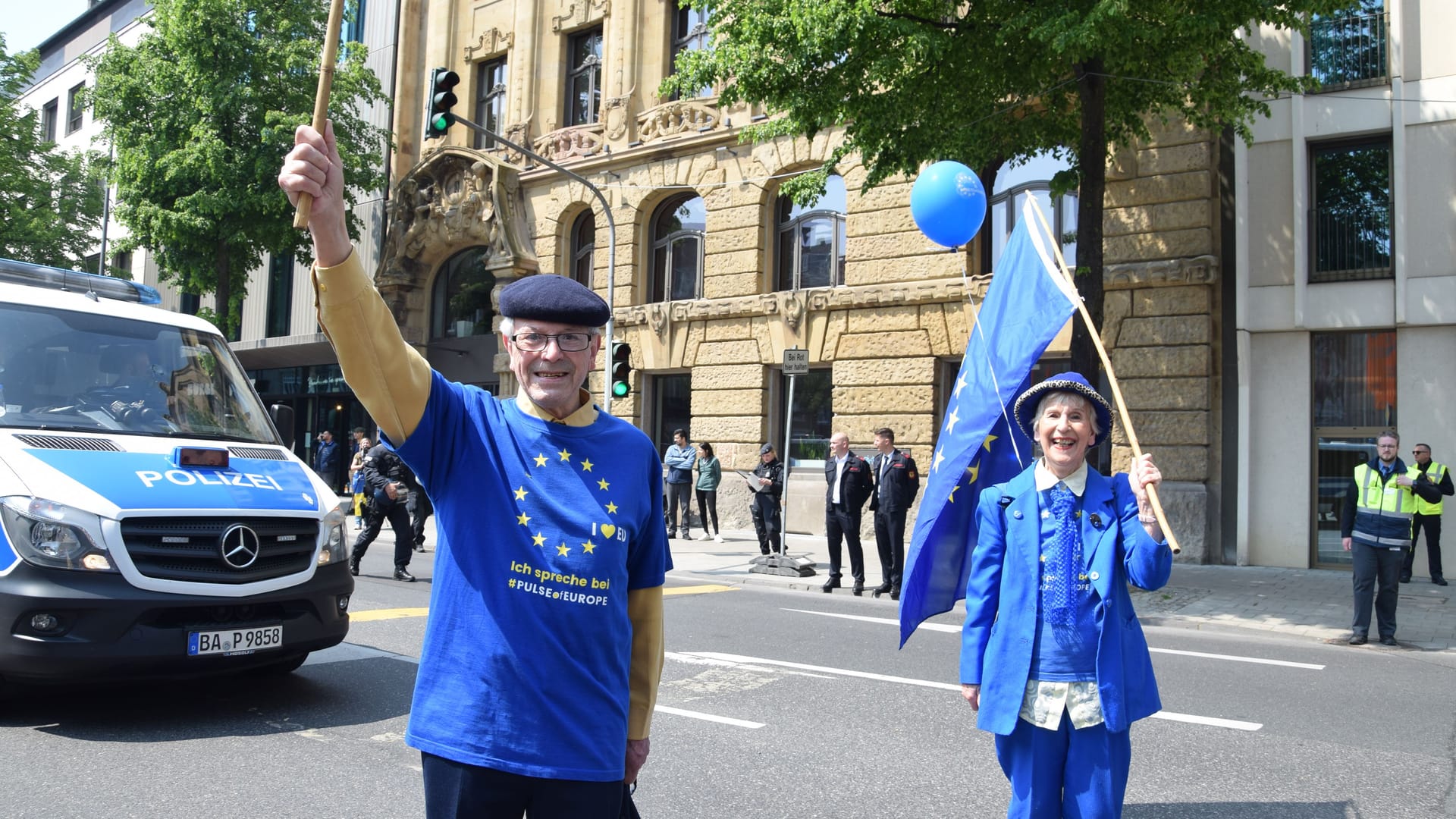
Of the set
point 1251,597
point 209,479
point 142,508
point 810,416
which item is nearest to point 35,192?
point 810,416

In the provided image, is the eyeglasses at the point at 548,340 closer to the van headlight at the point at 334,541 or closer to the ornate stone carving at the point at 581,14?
the van headlight at the point at 334,541

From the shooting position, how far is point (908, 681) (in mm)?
7445

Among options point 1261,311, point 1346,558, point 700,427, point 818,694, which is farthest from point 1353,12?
point 818,694

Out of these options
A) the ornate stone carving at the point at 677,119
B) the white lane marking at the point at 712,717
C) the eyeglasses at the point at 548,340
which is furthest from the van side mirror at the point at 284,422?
the ornate stone carving at the point at 677,119

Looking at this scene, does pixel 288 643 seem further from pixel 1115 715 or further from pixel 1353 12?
pixel 1353 12

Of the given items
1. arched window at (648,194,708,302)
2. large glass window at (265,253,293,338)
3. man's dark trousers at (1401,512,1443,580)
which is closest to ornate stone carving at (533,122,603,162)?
arched window at (648,194,708,302)

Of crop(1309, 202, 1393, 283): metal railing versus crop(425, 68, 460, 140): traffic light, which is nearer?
crop(425, 68, 460, 140): traffic light

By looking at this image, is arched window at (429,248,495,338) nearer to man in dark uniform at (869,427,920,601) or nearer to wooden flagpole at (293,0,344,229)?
man in dark uniform at (869,427,920,601)

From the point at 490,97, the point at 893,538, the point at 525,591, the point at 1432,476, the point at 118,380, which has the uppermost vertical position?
the point at 490,97

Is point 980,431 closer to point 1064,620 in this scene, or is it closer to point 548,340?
point 1064,620

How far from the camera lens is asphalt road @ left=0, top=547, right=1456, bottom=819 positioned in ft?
15.3

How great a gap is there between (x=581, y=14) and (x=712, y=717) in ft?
69.6

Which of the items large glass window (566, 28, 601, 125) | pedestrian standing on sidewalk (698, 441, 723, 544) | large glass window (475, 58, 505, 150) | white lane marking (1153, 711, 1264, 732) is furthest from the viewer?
large glass window (475, 58, 505, 150)

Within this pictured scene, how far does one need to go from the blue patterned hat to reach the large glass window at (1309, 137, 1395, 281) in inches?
566
